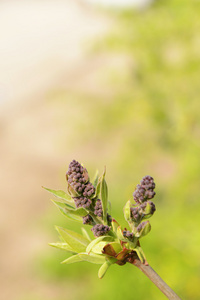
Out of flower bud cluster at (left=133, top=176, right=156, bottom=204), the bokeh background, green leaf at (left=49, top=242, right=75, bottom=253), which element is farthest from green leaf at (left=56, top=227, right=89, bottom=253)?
the bokeh background

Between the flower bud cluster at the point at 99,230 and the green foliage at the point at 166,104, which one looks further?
the green foliage at the point at 166,104

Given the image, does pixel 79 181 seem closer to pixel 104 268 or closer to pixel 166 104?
pixel 104 268

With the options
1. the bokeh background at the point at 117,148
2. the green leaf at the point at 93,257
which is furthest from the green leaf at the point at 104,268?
the bokeh background at the point at 117,148

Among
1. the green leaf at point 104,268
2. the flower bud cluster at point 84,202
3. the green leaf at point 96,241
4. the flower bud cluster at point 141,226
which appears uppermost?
the flower bud cluster at point 84,202

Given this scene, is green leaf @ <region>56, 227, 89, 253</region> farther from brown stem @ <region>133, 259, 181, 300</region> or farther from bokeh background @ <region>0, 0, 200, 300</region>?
bokeh background @ <region>0, 0, 200, 300</region>

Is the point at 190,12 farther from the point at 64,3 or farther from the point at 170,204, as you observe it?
the point at 64,3

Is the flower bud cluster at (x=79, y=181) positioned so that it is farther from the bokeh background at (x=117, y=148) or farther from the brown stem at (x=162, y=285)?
the bokeh background at (x=117, y=148)
